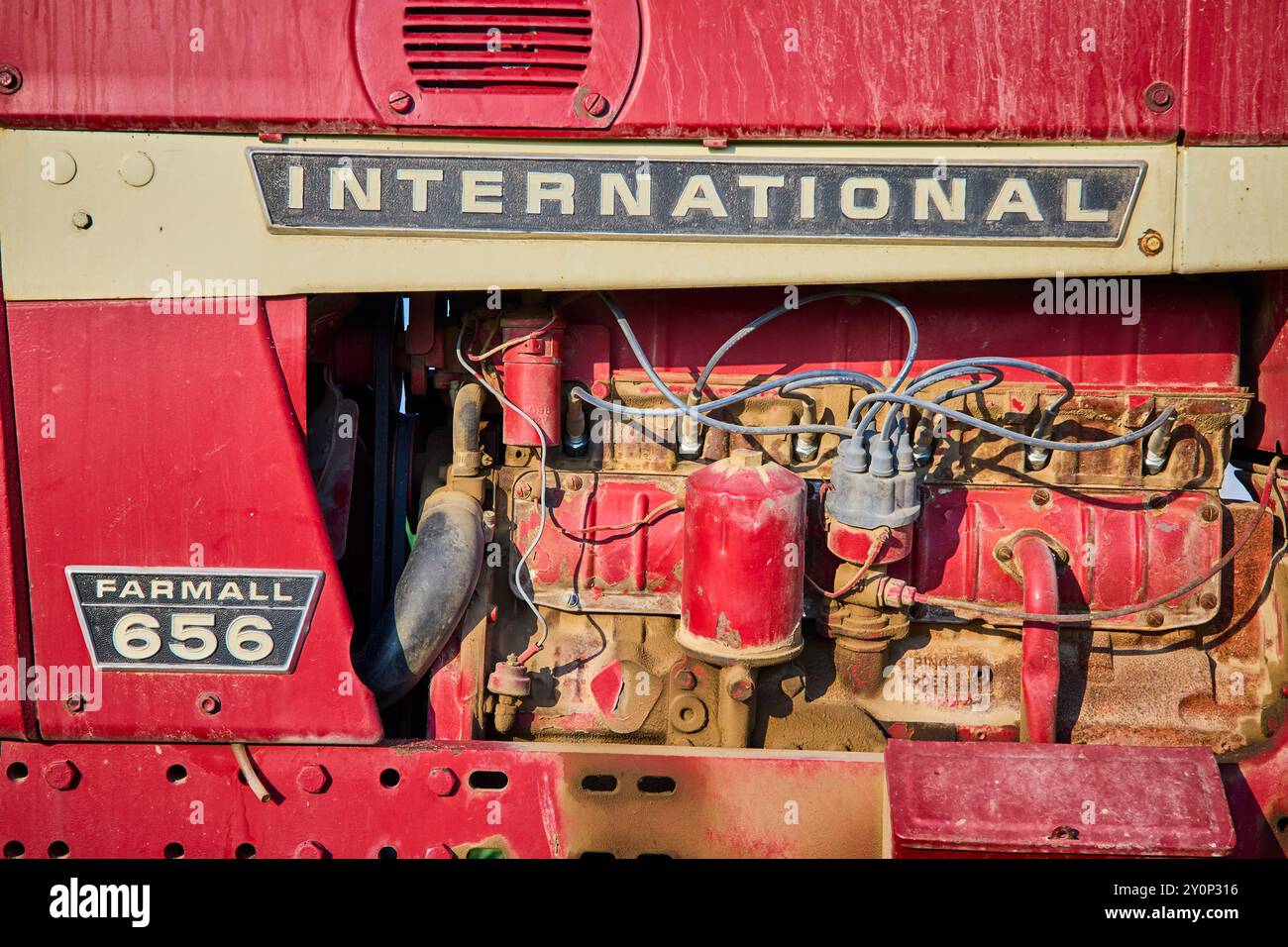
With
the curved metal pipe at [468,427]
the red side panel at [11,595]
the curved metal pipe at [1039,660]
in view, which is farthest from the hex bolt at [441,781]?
the curved metal pipe at [1039,660]

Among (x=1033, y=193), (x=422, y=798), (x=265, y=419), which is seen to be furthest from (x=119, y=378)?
(x=1033, y=193)

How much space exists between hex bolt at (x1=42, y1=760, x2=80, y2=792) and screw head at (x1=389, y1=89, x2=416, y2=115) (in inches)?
53.2

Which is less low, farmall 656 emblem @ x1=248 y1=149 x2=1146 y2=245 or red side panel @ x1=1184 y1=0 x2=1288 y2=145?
red side panel @ x1=1184 y1=0 x2=1288 y2=145

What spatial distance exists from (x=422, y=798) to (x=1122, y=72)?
1858 mm

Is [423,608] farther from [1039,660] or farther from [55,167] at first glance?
[1039,660]

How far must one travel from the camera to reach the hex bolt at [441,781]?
2.09m

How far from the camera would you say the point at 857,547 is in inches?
85.8

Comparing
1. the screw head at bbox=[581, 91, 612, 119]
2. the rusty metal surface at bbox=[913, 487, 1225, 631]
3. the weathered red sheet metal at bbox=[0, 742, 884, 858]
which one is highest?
the screw head at bbox=[581, 91, 612, 119]

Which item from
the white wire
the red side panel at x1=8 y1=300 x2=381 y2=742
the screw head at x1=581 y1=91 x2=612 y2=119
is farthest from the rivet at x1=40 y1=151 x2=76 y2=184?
the screw head at x1=581 y1=91 x2=612 y2=119

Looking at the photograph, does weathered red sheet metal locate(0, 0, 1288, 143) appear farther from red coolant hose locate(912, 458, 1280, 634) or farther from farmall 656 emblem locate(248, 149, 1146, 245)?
red coolant hose locate(912, 458, 1280, 634)

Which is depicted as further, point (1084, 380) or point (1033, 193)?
point (1084, 380)

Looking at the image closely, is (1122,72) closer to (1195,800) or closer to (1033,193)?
(1033,193)

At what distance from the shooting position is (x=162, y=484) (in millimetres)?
2041

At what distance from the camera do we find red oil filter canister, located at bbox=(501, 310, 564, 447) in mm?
2229
